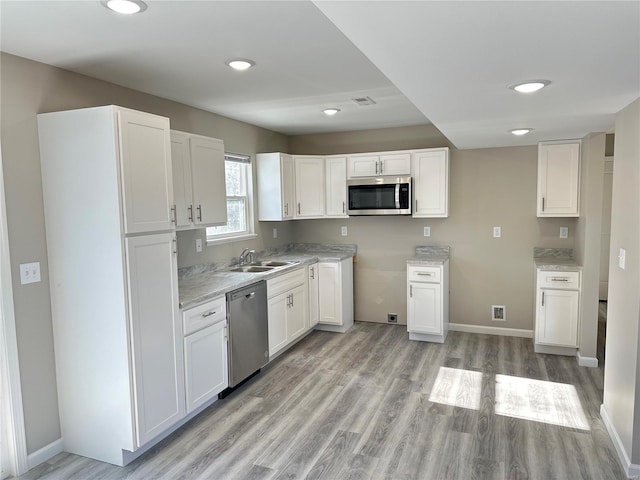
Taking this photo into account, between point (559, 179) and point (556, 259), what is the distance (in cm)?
84

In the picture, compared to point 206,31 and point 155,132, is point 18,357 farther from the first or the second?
point 206,31

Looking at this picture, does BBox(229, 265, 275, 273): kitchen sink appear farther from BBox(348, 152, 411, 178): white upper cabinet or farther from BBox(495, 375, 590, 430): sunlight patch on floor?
BBox(495, 375, 590, 430): sunlight patch on floor

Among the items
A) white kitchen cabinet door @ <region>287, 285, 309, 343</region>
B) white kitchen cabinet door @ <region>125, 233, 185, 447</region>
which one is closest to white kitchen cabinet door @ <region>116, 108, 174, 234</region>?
white kitchen cabinet door @ <region>125, 233, 185, 447</region>

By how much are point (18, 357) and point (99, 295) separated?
56 centimetres

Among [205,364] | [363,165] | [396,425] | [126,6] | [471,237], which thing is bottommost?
[396,425]

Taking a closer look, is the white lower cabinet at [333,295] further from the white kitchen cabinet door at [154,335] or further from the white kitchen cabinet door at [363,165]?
the white kitchen cabinet door at [154,335]

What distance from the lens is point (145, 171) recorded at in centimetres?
248

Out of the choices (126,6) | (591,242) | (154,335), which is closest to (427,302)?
(591,242)

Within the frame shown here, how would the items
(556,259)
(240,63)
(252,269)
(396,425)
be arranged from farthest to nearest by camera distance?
1. (556,259)
2. (252,269)
3. (396,425)
4. (240,63)

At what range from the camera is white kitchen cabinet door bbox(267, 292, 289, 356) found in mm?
3883

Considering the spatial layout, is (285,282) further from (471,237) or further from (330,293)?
(471,237)

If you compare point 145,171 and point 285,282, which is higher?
point 145,171

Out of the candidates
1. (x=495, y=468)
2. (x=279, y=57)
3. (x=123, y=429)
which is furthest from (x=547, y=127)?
(x=123, y=429)

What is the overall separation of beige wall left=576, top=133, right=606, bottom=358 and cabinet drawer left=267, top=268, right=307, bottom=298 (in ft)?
8.80
